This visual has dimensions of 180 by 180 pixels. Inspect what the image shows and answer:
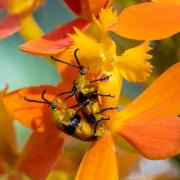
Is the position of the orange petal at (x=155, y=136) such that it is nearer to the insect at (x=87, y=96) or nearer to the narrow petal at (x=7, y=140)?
the insect at (x=87, y=96)

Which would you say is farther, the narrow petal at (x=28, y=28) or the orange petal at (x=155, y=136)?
the narrow petal at (x=28, y=28)

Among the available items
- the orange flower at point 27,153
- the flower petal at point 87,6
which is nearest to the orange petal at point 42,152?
the orange flower at point 27,153

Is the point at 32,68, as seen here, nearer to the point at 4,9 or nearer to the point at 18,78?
the point at 18,78

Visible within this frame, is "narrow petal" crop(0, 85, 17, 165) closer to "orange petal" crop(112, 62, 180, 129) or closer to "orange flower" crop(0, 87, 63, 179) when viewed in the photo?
"orange flower" crop(0, 87, 63, 179)

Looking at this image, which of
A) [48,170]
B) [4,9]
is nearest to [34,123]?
[48,170]

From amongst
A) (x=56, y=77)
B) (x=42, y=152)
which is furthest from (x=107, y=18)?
(x=56, y=77)

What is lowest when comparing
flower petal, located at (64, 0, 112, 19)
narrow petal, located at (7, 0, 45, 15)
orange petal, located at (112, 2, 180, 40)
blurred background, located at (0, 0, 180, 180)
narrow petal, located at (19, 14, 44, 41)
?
blurred background, located at (0, 0, 180, 180)

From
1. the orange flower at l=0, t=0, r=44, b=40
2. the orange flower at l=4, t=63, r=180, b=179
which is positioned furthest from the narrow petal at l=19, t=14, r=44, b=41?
the orange flower at l=4, t=63, r=180, b=179
